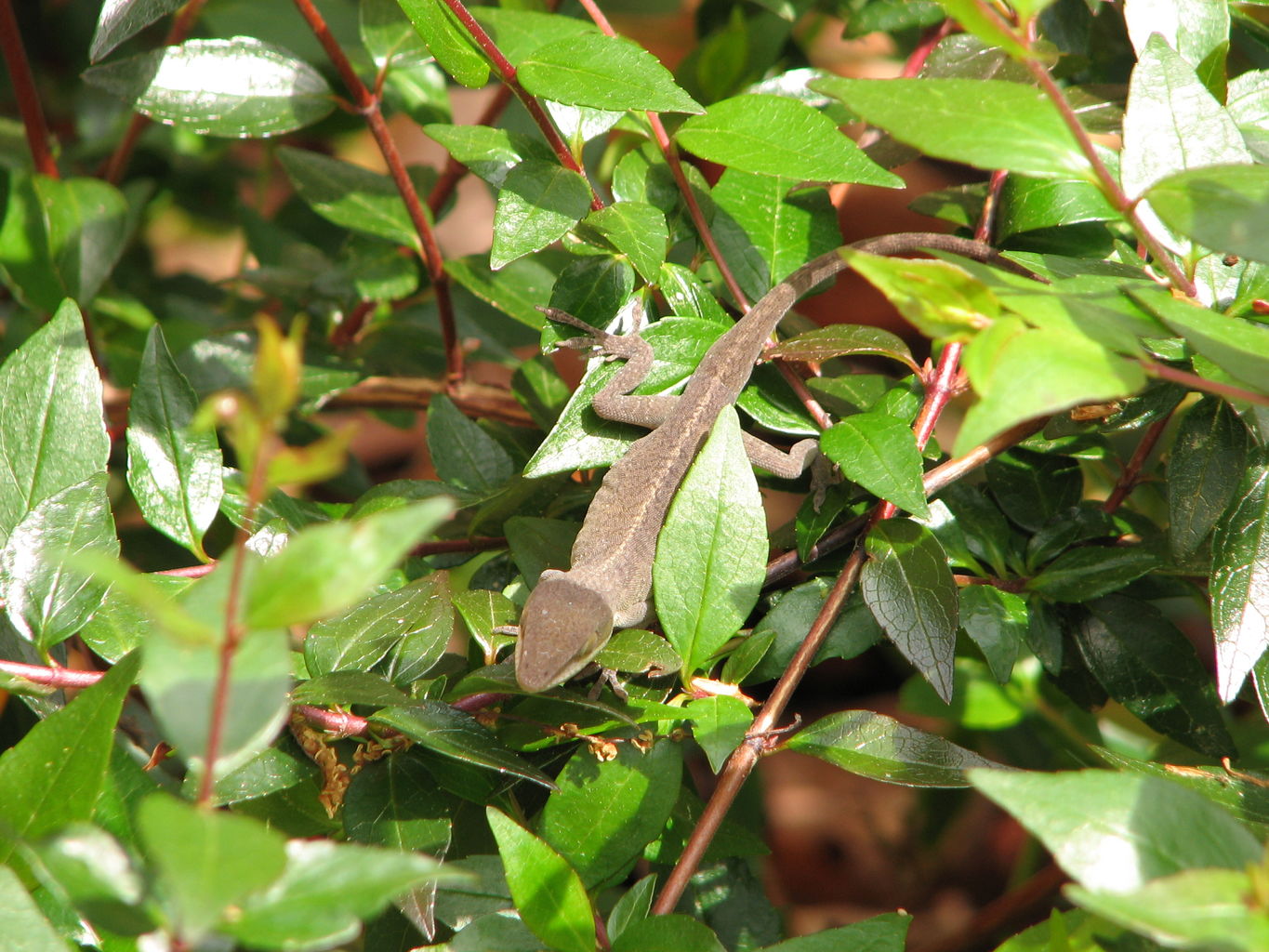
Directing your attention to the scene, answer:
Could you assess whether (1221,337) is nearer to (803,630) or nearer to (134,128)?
(803,630)

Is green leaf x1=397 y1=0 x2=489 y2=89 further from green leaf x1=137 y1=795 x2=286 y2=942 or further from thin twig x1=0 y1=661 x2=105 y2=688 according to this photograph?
green leaf x1=137 y1=795 x2=286 y2=942

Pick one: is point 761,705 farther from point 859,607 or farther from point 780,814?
point 780,814

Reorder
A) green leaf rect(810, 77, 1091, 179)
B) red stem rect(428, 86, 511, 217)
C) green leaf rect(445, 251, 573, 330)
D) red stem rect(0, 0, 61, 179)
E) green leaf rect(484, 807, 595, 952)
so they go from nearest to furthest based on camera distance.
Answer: green leaf rect(810, 77, 1091, 179) → green leaf rect(484, 807, 595, 952) → red stem rect(0, 0, 61, 179) → green leaf rect(445, 251, 573, 330) → red stem rect(428, 86, 511, 217)

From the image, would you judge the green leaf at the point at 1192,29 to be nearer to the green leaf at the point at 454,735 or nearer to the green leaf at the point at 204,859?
the green leaf at the point at 454,735

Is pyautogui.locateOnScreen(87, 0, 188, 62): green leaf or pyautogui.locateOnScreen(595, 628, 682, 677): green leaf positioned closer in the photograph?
pyautogui.locateOnScreen(595, 628, 682, 677): green leaf

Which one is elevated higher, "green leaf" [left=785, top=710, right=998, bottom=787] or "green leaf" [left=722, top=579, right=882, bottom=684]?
"green leaf" [left=722, top=579, right=882, bottom=684]

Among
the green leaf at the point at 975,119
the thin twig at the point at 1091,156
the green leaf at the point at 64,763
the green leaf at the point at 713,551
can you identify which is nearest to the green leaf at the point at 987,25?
the thin twig at the point at 1091,156

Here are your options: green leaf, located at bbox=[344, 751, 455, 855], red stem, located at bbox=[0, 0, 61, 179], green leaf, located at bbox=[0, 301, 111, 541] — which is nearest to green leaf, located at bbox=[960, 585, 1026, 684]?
green leaf, located at bbox=[344, 751, 455, 855]
